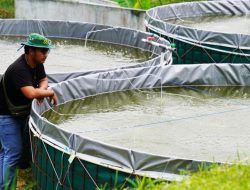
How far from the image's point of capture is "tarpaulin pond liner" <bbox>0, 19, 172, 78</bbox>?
12.0 m

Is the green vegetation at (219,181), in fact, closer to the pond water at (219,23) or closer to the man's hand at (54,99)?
the man's hand at (54,99)

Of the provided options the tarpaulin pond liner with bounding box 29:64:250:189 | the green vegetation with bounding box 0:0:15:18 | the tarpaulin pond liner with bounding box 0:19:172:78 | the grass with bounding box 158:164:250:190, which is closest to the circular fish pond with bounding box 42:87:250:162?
the tarpaulin pond liner with bounding box 29:64:250:189

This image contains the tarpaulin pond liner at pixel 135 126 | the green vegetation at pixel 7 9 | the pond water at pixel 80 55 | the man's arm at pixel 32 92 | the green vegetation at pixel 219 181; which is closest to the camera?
the green vegetation at pixel 219 181

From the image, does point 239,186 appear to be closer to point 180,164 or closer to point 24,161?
point 180,164

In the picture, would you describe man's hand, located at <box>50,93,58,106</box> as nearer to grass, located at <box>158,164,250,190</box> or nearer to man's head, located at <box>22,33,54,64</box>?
man's head, located at <box>22,33,54,64</box>

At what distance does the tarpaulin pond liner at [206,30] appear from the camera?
11969mm

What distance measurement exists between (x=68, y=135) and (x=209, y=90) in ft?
11.6

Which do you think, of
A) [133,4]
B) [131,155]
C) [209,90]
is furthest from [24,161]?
[133,4]

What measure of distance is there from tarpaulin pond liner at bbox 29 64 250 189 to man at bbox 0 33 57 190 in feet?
0.57

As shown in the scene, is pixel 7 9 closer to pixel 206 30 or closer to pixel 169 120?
pixel 206 30

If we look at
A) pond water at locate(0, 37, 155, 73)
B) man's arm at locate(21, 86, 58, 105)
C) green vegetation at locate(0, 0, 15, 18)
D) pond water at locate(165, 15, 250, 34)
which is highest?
man's arm at locate(21, 86, 58, 105)

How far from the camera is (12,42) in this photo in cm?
1363

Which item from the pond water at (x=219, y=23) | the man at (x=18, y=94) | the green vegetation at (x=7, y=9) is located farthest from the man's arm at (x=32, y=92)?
the green vegetation at (x=7, y=9)

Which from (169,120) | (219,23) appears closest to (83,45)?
(219,23)
